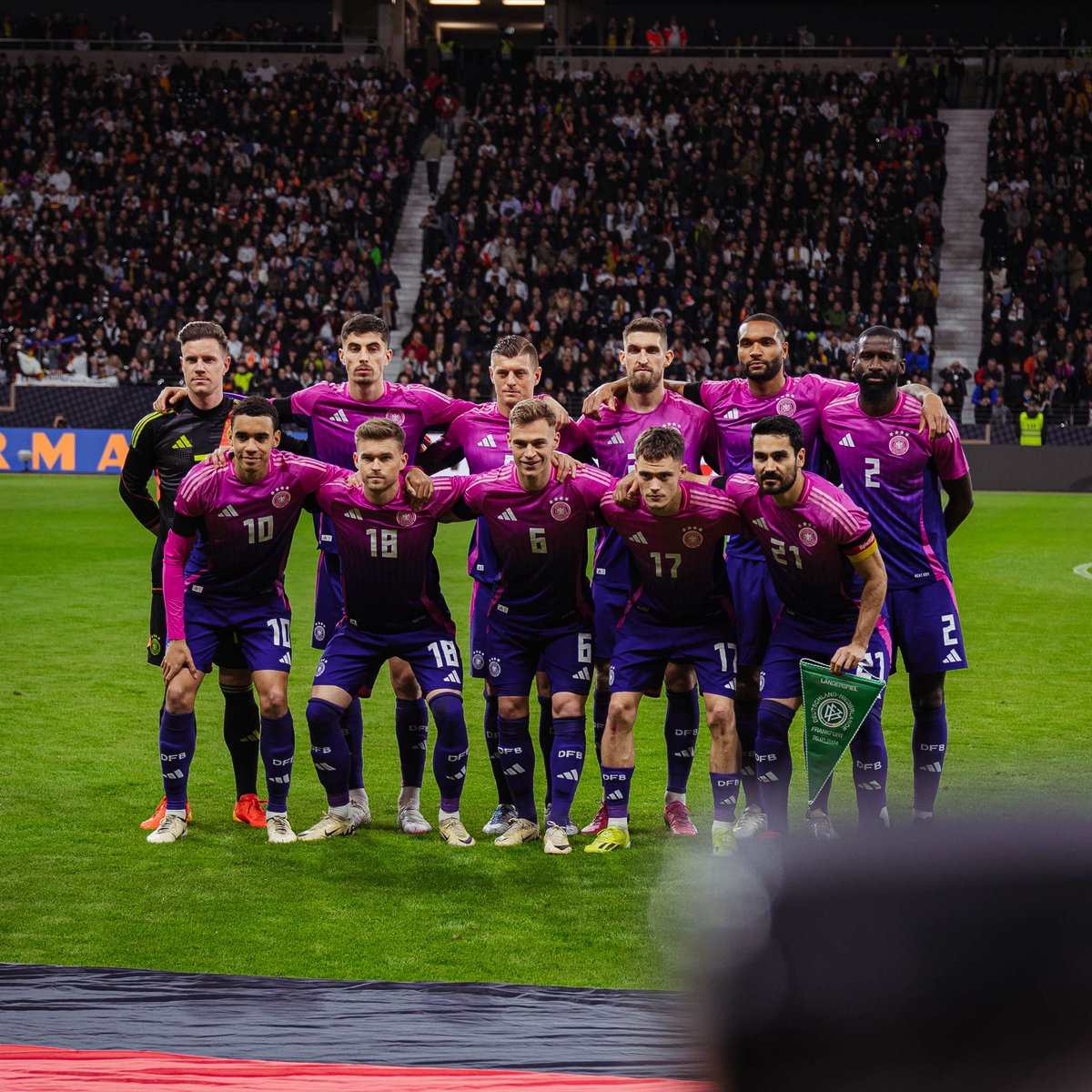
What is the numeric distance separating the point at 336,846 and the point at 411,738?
0.59m

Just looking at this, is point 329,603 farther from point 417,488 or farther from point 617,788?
point 617,788

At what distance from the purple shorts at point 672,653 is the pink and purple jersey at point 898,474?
0.74 meters

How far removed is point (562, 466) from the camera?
5.81m

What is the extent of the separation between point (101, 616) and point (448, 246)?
19.0 m

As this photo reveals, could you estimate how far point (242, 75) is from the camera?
33594 millimetres

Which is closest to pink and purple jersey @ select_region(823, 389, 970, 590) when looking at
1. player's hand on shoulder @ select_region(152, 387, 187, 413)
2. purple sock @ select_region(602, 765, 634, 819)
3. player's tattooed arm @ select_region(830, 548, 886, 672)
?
player's tattooed arm @ select_region(830, 548, 886, 672)

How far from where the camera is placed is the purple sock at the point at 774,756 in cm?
557

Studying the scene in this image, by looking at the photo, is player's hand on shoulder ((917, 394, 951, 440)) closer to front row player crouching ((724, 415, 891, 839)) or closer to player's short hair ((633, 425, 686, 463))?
front row player crouching ((724, 415, 891, 839))

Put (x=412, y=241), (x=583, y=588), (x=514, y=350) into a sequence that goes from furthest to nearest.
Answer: (x=412, y=241) → (x=514, y=350) → (x=583, y=588)

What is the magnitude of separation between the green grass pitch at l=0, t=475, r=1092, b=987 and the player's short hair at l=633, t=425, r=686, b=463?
1.60m

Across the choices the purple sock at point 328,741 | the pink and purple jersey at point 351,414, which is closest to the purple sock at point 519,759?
the purple sock at point 328,741

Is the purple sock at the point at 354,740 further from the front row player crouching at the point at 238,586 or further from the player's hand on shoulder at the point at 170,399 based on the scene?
the player's hand on shoulder at the point at 170,399

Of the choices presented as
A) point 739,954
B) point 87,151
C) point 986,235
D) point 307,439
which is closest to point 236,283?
point 87,151

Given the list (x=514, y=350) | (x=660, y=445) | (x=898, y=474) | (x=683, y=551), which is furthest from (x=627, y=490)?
(x=898, y=474)
